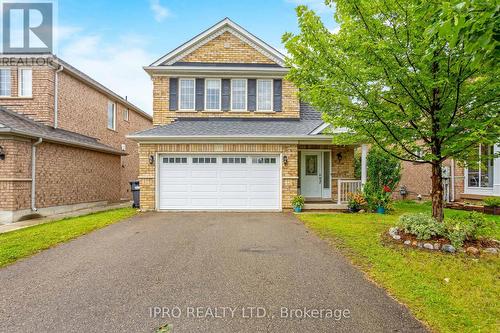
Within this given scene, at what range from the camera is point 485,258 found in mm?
5031

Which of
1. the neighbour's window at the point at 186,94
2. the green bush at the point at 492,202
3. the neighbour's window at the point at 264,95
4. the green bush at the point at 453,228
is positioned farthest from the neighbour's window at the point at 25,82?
the green bush at the point at 492,202

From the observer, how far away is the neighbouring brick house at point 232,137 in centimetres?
1078

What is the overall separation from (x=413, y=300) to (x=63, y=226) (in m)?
9.30

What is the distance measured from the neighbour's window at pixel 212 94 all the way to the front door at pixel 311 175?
4844 millimetres

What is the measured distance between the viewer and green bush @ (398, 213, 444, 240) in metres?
5.80

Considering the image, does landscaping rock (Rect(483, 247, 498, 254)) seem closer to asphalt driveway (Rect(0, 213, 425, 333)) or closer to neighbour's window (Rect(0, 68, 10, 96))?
asphalt driveway (Rect(0, 213, 425, 333))

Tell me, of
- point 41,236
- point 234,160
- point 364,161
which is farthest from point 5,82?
point 364,161

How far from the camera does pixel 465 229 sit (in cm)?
568

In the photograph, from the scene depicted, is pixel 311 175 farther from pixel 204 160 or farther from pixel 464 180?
pixel 464 180

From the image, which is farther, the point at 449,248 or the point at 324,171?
the point at 324,171

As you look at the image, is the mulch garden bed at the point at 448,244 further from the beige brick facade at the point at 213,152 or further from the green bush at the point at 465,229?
the beige brick facade at the point at 213,152

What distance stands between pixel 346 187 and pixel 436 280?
7.50 m

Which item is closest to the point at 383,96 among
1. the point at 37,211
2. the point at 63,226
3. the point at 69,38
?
the point at 63,226

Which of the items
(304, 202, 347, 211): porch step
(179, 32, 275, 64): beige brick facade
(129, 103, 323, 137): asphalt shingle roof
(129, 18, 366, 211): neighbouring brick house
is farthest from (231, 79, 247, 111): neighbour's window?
(304, 202, 347, 211): porch step
